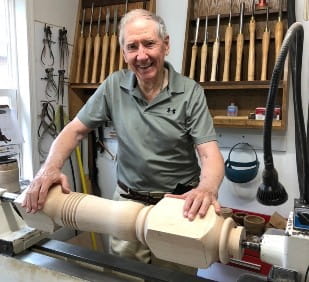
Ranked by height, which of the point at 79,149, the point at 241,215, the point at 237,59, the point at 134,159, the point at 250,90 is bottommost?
the point at 241,215

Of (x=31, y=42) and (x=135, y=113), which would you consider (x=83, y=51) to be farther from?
(x=135, y=113)

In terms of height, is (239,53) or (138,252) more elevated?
(239,53)

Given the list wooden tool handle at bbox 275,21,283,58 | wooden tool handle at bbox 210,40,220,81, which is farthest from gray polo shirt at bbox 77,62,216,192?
wooden tool handle at bbox 275,21,283,58


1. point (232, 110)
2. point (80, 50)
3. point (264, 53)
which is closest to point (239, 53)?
point (264, 53)

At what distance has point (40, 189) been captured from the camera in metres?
0.83

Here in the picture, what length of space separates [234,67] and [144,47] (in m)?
1.00

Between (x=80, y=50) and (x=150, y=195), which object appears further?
(x=80, y=50)

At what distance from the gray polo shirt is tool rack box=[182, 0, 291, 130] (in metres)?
0.71

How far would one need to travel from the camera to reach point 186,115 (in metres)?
1.30


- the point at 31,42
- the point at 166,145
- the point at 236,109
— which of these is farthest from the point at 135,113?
the point at 31,42

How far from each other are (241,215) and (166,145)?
3.12 ft

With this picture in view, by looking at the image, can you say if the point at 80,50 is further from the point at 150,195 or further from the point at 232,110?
the point at 150,195

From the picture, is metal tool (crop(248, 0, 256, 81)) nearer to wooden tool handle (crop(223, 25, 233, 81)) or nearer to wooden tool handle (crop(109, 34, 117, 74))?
wooden tool handle (crop(223, 25, 233, 81))

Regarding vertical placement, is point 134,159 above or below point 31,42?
below
